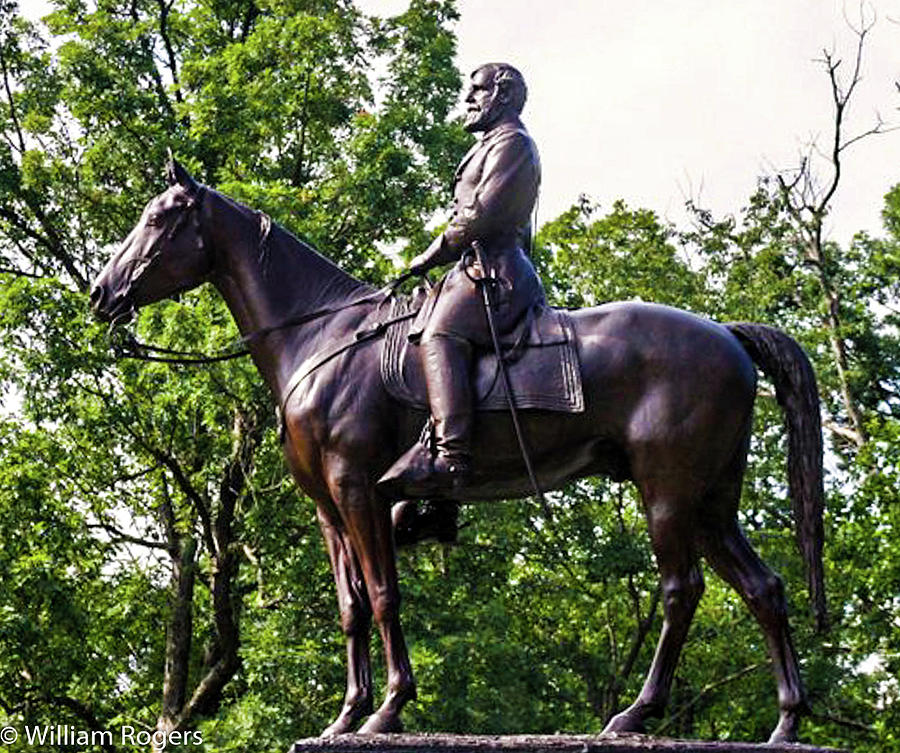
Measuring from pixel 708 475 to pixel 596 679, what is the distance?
1969 cm

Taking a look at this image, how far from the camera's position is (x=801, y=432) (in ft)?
28.7

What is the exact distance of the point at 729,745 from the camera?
25.7ft

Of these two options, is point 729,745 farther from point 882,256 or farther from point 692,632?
point 882,256

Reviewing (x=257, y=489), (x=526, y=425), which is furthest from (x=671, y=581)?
(x=257, y=489)

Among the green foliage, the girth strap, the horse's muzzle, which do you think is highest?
the green foliage

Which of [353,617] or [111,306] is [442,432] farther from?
[111,306]

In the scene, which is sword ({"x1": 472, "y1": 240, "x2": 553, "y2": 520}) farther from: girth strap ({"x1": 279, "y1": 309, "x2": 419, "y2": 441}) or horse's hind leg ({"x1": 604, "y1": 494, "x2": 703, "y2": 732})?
horse's hind leg ({"x1": 604, "y1": 494, "x2": 703, "y2": 732})

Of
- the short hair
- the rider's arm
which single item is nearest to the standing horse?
the rider's arm

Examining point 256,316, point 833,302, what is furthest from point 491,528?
point 256,316

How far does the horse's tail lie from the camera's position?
8625 millimetres

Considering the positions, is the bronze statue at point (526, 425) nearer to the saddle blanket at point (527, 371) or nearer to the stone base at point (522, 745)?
the saddle blanket at point (527, 371)

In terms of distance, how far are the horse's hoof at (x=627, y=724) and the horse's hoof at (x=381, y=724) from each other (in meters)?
1.07

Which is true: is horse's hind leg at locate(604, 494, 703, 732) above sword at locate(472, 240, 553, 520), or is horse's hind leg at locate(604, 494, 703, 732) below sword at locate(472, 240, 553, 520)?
below

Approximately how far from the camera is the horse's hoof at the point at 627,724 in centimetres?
819
